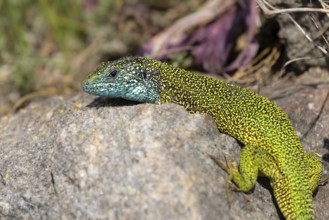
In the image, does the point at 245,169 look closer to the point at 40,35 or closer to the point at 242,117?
the point at 242,117

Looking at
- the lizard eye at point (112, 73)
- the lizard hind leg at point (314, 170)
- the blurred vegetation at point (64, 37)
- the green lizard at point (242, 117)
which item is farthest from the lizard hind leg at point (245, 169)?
the blurred vegetation at point (64, 37)

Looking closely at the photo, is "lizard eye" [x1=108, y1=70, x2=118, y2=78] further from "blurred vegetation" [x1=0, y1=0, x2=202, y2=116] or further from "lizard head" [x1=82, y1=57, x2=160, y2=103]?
"blurred vegetation" [x1=0, y1=0, x2=202, y2=116]

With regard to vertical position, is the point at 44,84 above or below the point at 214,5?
below

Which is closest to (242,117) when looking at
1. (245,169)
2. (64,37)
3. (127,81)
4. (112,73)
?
(245,169)

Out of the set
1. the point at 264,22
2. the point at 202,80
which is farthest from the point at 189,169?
the point at 264,22

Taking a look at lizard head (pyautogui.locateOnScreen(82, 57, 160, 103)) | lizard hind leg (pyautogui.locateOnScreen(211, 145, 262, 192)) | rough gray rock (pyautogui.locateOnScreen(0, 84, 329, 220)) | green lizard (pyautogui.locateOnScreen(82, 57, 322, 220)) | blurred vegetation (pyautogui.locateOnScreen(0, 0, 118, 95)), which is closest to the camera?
rough gray rock (pyautogui.locateOnScreen(0, 84, 329, 220))

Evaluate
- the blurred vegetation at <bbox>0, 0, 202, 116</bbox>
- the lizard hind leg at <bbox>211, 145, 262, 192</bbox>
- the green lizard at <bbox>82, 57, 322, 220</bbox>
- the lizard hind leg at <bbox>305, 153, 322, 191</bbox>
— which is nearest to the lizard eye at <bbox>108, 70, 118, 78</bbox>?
the green lizard at <bbox>82, 57, 322, 220</bbox>

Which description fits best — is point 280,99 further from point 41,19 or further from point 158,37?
point 41,19
